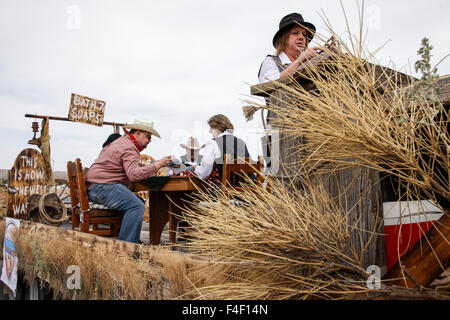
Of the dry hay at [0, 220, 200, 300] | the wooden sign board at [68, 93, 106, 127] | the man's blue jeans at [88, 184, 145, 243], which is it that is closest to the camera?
the dry hay at [0, 220, 200, 300]

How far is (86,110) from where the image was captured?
266 inches

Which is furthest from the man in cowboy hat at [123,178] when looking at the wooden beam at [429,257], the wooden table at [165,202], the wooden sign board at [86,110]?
the wooden sign board at [86,110]

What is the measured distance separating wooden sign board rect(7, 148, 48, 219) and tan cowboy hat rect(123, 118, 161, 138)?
2257mm

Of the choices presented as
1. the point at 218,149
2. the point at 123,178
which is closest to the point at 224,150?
the point at 218,149

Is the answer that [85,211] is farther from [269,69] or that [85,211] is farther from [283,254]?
[283,254]

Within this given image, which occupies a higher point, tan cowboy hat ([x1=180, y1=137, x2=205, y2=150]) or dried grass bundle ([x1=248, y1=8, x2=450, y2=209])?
tan cowboy hat ([x1=180, y1=137, x2=205, y2=150])

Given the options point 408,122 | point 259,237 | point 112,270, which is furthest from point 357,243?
point 112,270

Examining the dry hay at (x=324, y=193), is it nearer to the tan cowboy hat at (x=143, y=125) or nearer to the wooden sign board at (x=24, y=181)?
the tan cowboy hat at (x=143, y=125)

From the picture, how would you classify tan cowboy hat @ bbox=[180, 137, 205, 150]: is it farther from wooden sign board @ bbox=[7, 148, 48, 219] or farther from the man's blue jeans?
wooden sign board @ bbox=[7, 148, 48, 219]

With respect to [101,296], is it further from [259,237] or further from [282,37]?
[282,37]

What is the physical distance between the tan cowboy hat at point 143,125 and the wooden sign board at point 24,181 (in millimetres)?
2257

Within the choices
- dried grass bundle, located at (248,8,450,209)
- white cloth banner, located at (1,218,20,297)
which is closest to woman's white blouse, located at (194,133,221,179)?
white cloth banner, located at (1,218,20,297)

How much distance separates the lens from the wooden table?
3.13 m

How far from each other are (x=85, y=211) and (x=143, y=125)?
1.01m
